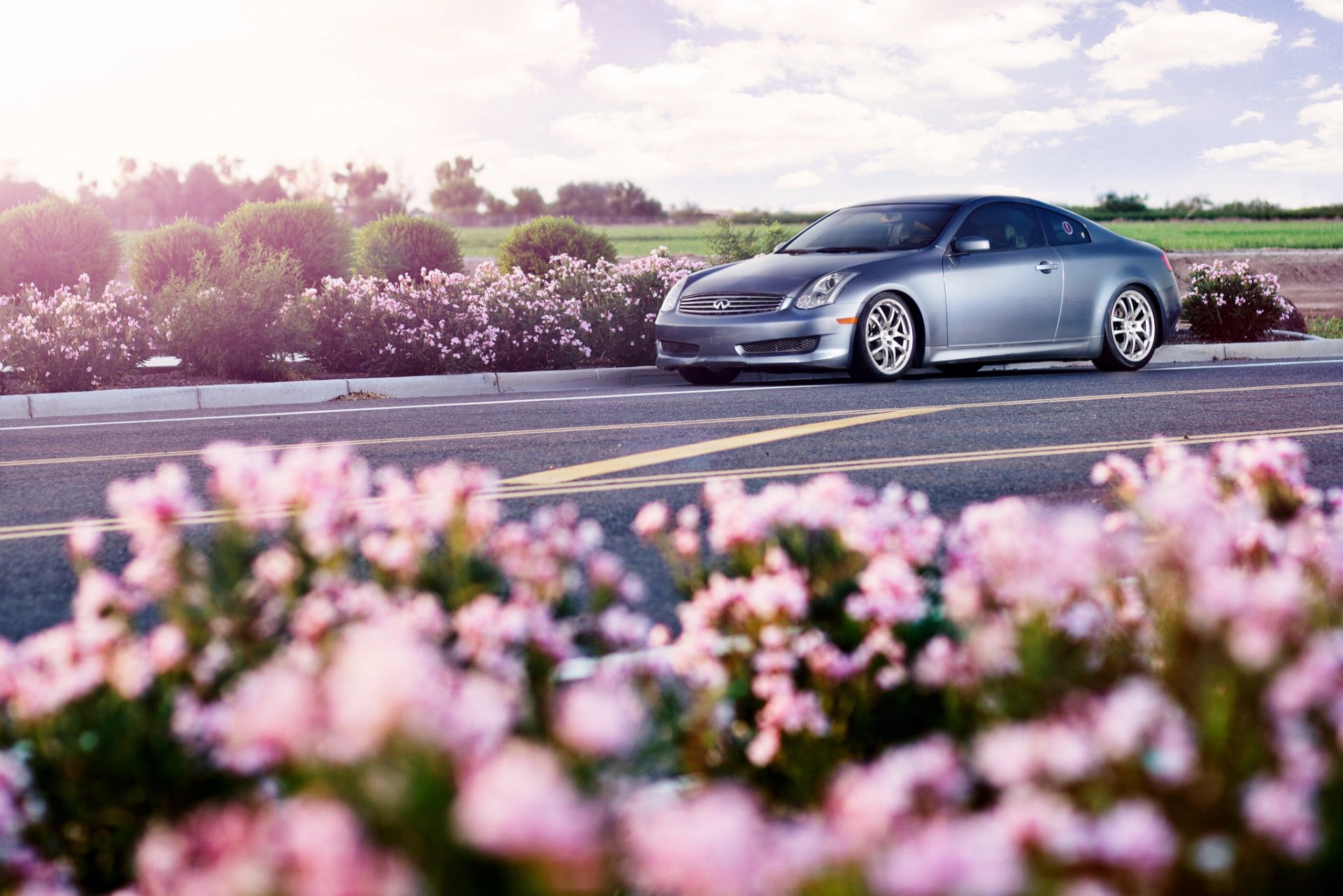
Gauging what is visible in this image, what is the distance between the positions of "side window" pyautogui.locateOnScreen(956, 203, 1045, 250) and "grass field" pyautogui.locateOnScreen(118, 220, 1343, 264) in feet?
107

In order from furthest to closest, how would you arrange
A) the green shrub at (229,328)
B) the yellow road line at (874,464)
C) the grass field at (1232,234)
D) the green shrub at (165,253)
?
the grass field at (1232,234)
the green shrub at (165,253)
the green shrub at (229,328)
the yellow road line at (874,464)

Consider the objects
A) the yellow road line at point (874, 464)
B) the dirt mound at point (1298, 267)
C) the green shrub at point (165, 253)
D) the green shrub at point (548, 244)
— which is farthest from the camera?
the dirt mound at point (1298, 267)

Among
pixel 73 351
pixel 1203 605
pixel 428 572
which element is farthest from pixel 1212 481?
pixel 73 351

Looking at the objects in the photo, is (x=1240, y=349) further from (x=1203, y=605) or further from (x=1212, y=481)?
(x=1203, y=605)

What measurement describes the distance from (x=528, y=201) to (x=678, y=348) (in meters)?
108

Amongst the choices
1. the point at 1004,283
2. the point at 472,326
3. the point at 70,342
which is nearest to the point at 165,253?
the point at 70,342

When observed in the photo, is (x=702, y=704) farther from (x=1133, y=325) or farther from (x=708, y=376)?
(x=1133, y=325)

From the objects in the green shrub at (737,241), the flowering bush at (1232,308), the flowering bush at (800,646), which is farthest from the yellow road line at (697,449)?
the flowering bush at (1232,308)

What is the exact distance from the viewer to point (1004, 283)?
1227 centimetres

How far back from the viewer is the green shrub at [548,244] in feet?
69.9

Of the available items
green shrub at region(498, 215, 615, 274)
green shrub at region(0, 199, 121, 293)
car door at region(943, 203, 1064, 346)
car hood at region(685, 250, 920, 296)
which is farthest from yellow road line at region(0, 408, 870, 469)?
green shrub at region(0, 199, 121, 293)

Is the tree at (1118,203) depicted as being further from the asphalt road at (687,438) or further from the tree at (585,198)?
the asphalt road at (687,438)

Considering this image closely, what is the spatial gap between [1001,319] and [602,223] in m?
95.5

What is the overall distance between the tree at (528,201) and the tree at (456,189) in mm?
13826
